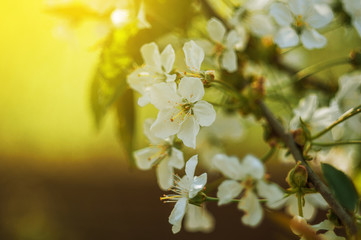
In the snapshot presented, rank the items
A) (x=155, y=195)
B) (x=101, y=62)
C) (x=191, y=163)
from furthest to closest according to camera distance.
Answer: (x=155, y=195) < (x=101, y=62) < (x=191, y=163)

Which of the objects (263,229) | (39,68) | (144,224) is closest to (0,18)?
(39,68)

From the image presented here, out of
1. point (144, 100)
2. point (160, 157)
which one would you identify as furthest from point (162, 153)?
point (144, 100)

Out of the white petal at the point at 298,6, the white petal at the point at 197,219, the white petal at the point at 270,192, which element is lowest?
the white petal at the point at 197,219

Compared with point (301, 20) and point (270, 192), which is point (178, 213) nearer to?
point (270, 192)

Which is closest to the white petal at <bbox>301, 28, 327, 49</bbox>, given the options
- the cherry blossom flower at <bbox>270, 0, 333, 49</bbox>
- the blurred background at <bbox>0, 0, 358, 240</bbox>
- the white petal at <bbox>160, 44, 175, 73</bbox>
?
the cherry blossom flower at <bbox>270, 0, 333, 49</bbox>

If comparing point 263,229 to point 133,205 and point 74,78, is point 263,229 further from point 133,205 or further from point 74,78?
point 74,78

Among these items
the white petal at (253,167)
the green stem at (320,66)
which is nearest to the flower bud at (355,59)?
the green stem at (320,66)

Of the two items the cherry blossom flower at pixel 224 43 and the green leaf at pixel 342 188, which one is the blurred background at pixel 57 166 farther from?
the green leaf at pixel 342 188
